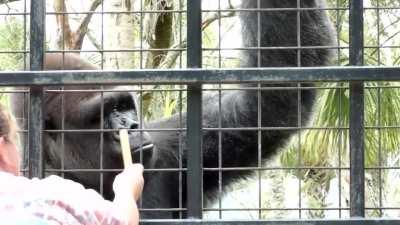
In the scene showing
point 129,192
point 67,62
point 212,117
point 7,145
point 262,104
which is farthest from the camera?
point 212,117

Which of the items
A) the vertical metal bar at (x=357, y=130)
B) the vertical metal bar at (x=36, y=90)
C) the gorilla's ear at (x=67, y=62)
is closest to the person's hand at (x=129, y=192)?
the vertical metal bar at (x=36, y=90)

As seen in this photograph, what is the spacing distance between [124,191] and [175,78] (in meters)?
0.49

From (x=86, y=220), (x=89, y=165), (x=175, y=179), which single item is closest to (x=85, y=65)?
(x=89, y=165)

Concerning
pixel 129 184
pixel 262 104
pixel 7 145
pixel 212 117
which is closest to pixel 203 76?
pixel 129 184

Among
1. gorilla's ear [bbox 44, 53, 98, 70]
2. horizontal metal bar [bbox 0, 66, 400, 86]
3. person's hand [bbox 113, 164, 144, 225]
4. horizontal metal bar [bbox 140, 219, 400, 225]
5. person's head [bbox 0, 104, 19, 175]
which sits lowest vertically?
horizontal metal bar [bbox 140, 219, 400, 225]

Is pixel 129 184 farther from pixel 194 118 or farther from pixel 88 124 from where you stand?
pixel 88 124

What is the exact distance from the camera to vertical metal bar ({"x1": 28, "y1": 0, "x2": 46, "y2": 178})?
2.46 meters

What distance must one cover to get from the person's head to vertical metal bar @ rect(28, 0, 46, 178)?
0.62m

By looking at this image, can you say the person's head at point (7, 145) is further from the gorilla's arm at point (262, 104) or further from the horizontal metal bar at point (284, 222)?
the gorilla's arm at point (262, 104)

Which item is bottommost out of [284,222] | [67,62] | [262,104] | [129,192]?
[284,222]

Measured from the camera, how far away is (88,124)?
3754 mm

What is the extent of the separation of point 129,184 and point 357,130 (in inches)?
29.3

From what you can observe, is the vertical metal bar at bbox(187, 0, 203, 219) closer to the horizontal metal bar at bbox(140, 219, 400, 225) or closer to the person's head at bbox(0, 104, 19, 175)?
the horizontal metal bar at bbox(140, 219, 400, 225)

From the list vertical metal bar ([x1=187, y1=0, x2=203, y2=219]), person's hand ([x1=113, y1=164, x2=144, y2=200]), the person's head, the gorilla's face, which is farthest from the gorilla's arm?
the person's head
